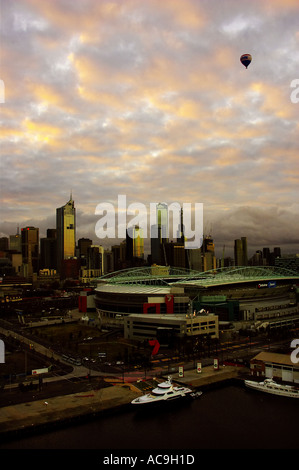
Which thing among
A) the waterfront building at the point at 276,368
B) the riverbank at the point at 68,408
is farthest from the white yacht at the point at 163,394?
the waterfront building at the point at 276,368

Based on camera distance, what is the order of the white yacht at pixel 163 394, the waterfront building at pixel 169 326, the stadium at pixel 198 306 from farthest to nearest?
the stadium at pixel 198 306
the waterfront building at pixel 169 326
the white yacht at pixel 163 394

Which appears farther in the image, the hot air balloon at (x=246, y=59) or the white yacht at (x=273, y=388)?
the hot air balloon at (x=246, y=59)

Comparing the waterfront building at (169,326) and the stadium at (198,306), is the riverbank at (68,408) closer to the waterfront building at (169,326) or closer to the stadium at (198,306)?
the waterfront building at (169,326)

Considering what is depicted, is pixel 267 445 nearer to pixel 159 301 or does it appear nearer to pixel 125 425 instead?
pixel 125 425

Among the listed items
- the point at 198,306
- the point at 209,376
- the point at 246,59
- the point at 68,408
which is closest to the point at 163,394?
the point at 209,376

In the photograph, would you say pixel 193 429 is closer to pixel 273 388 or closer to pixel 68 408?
pixel 68 408

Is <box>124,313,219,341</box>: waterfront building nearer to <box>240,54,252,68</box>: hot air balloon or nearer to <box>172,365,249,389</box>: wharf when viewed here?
<box>172,365,249,389</box>: wharf
